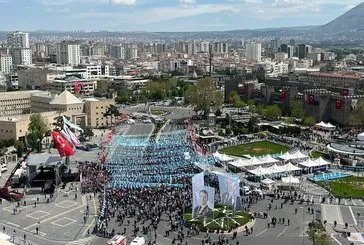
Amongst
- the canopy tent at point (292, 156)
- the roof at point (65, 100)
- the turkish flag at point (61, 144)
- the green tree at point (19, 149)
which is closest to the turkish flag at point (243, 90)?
the roof at point (65, 100)

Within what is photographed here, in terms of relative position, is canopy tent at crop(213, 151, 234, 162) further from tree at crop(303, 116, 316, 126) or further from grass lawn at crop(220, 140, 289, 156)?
tree at crop(303, 116, 316, 126)

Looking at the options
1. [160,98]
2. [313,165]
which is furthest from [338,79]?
[313,165]

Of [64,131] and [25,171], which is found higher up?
[64,131]

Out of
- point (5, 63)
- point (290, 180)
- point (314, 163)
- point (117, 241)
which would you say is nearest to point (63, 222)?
point (117, 241)

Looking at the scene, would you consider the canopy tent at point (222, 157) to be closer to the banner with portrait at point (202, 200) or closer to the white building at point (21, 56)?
the banner with portrait at point (202, 200)

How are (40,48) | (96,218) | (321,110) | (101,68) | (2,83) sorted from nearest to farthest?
(96,218) < (321,110) < (2,83) < (101,68) < (40,48)

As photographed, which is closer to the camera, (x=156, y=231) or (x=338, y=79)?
(x=156, y=231)

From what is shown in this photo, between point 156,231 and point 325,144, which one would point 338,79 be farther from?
point 156,231

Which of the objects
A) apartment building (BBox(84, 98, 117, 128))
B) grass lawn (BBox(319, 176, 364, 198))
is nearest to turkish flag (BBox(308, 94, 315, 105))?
apartment building (BBox(84, 98, 117, 128))
